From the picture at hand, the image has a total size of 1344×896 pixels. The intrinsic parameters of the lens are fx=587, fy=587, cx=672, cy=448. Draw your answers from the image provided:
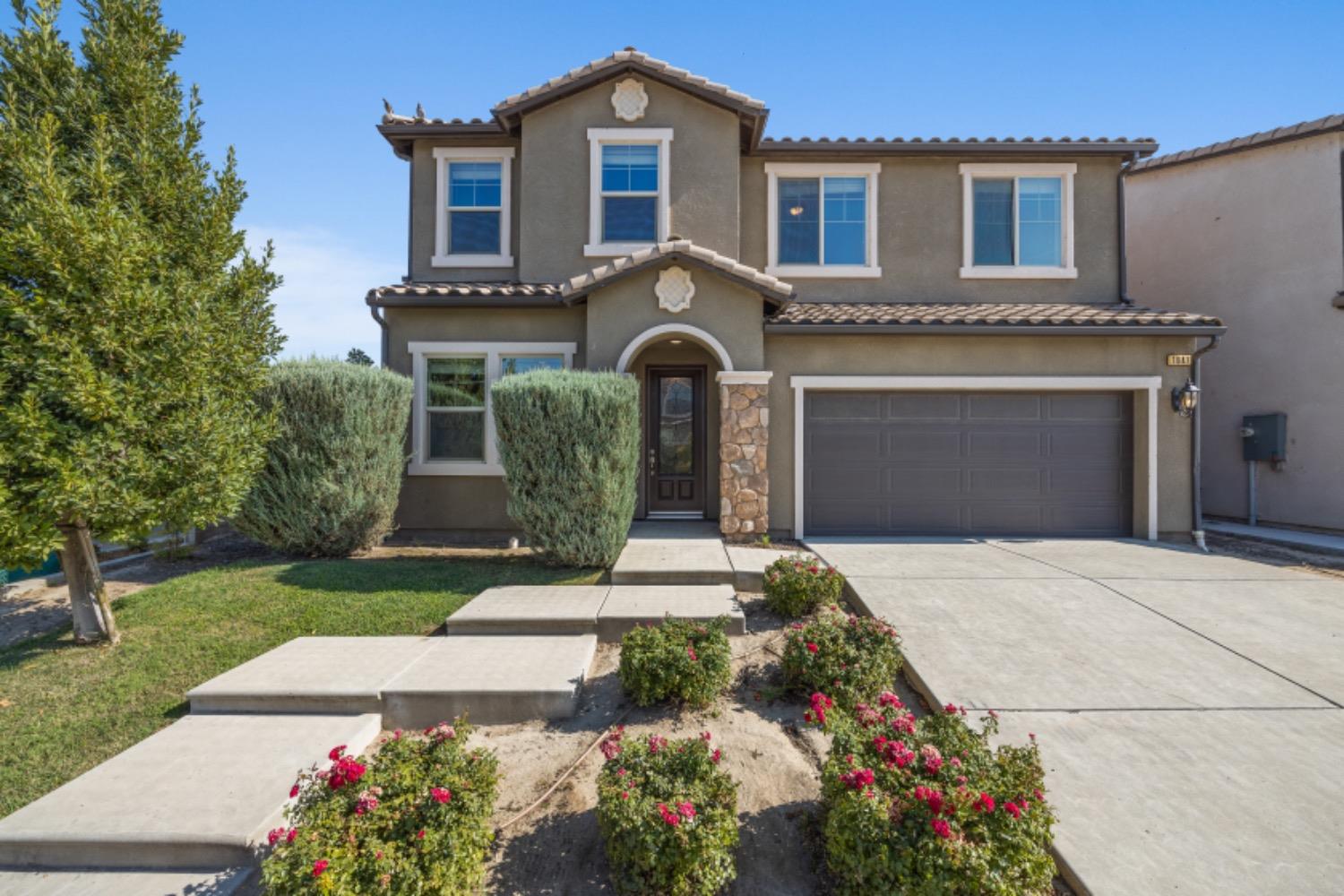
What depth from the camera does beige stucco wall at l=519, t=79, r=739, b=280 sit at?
394 inches

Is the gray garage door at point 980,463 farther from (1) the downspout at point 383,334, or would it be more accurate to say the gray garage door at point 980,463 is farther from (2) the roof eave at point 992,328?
(1) the downspout at point 383,334

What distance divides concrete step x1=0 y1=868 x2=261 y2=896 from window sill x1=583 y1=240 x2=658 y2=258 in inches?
351

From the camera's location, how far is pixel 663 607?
5648 mm

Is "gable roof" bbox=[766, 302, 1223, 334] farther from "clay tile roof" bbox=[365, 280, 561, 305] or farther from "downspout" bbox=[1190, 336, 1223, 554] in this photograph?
"clay tile roof" bbox=[365, 280, 561, 305]

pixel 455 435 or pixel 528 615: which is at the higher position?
pixel 455 435

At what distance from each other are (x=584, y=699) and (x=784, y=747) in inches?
60.5

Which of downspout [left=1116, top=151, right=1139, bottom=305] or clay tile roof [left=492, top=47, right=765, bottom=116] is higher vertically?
clay tile roof [left=492, top=47, right=765, bottom=116]

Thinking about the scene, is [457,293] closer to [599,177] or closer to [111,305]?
[599,177]

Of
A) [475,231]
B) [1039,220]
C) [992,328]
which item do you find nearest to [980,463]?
[992,328]

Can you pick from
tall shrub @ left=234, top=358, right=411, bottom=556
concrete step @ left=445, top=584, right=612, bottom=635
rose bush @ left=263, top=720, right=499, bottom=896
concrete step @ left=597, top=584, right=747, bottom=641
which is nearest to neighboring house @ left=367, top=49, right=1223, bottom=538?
tall shrub @ left=234, top=358, right=411, bottom=556

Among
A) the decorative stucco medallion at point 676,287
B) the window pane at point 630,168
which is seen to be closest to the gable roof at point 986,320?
the decorative stucco medallion at point 676,287

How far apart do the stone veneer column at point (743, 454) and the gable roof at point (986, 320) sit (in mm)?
1072

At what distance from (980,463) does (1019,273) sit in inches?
150

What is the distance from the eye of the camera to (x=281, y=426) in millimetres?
7031
